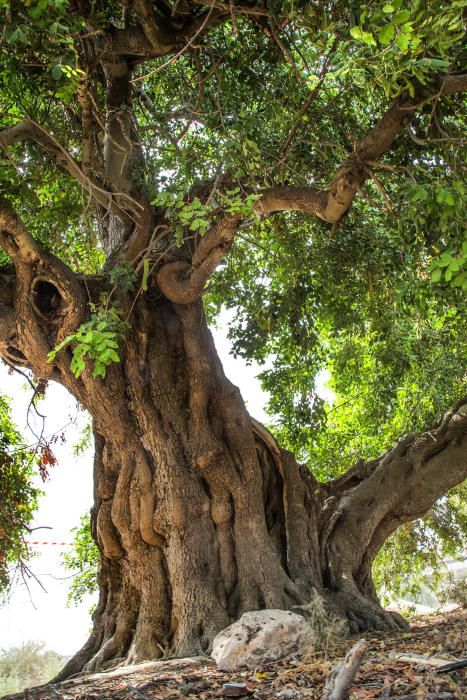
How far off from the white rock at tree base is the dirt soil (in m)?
0.10

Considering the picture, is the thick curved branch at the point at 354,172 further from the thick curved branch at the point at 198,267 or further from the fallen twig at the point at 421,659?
the fallen twig at the point at 421,659

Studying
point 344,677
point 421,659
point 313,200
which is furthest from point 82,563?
point 344,677

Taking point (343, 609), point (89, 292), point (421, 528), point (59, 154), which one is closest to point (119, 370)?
point (89, 292)

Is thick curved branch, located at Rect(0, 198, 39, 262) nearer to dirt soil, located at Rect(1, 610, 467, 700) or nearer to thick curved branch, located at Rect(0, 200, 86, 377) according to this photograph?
thick curved branch, located at Rect(0, 200, 86, 377)

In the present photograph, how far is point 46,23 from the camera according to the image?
13.7 feet

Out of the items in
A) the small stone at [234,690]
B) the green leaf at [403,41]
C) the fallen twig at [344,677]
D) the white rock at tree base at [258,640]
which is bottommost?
the fallen twig at [344,677]

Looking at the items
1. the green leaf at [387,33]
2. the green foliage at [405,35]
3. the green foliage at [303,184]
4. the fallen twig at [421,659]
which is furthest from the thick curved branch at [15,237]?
the fallen twig at [421,659]

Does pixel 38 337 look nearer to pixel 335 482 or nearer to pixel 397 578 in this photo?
pixel 335 482

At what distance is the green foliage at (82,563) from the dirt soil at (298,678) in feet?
14.7

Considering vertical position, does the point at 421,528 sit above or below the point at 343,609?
above

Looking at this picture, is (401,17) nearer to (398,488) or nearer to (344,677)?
(344,677)

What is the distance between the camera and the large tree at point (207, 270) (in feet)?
16.8

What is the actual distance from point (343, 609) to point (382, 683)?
113 inches

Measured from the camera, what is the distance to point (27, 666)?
10.6m
